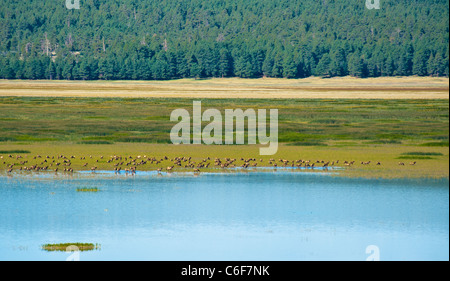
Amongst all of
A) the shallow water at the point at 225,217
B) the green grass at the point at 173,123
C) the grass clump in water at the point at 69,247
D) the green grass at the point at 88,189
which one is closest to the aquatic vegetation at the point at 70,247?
the grass clump in water at the point at 69,247

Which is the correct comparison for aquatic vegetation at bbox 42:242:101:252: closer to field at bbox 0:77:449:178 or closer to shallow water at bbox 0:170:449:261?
shallow water at bbox 0:170:449:261

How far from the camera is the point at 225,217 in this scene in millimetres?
21156

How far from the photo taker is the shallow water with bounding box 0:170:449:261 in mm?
17422

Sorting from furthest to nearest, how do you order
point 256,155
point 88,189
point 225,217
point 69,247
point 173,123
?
1. point 173,123
2. point 256,155
3. point 88,189
4. point 225,217
5. point 69,247

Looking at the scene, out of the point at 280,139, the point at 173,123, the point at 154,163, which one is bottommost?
the point at 154,163

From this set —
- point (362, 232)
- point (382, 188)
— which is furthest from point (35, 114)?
point (362, 232)

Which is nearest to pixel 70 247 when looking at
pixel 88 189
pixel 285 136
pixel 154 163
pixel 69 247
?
pixel 69 247

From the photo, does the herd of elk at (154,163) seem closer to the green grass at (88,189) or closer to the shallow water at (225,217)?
the shallow water at (225,217)

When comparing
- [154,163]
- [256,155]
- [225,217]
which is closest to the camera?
[225,217]

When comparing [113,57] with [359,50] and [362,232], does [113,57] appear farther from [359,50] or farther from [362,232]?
[362,232]

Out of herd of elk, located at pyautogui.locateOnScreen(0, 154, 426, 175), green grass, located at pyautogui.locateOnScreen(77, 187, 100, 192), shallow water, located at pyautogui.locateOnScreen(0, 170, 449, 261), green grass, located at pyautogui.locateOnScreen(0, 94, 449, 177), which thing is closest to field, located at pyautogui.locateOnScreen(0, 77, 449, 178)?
green grass, located at pyautogui.locateOnScreen(0, 94, 449, 177)

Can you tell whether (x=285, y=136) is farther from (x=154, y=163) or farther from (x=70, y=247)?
(x=70, y=247)

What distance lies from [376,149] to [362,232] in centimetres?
1957
